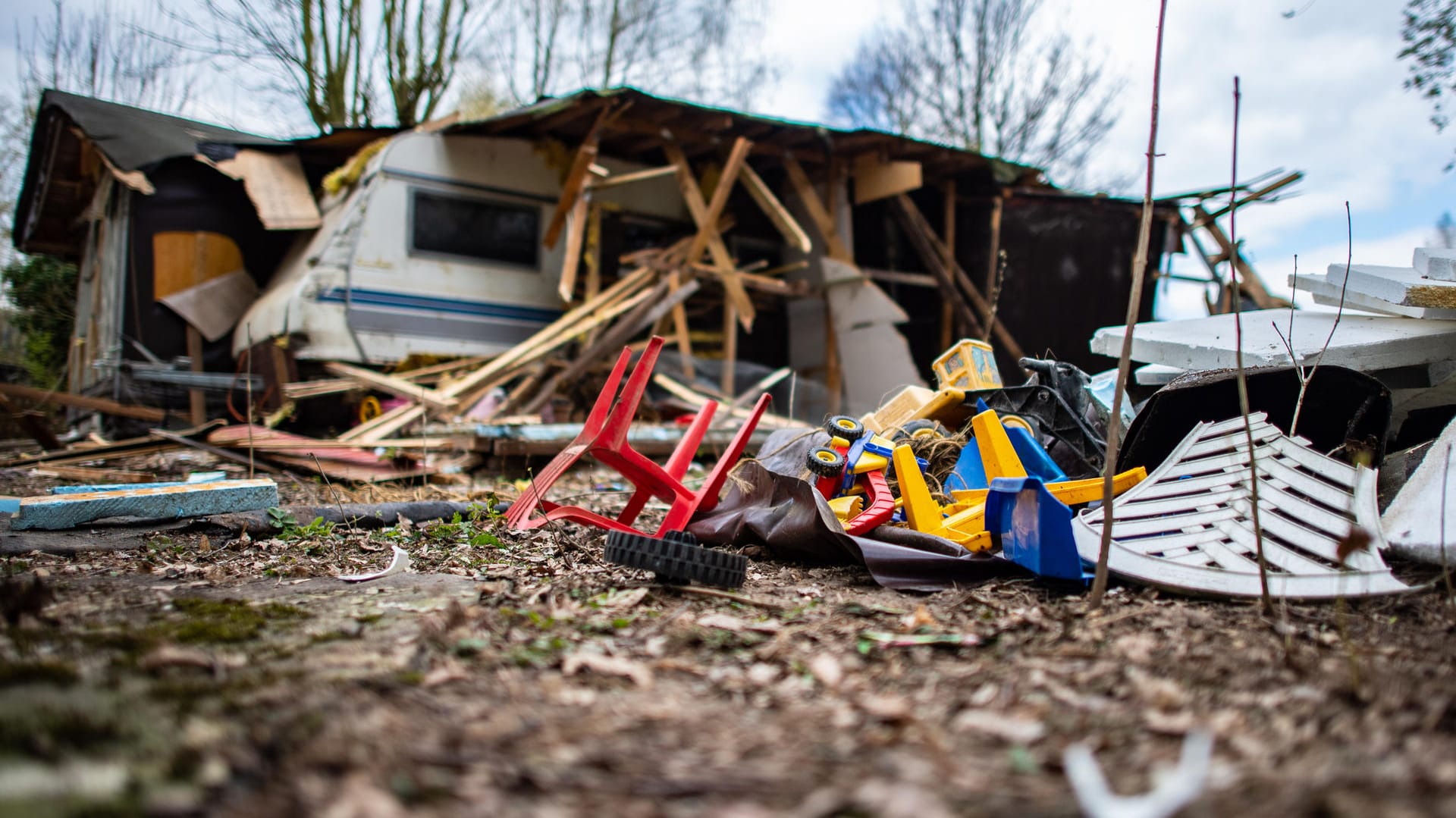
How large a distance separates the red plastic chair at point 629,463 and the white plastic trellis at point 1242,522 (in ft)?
5.13

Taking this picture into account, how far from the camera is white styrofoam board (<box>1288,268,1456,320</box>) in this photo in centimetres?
366

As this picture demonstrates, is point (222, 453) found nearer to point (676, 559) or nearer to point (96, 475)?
point (96, 475)

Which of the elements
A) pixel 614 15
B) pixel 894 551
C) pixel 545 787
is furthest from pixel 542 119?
pixel 614 15

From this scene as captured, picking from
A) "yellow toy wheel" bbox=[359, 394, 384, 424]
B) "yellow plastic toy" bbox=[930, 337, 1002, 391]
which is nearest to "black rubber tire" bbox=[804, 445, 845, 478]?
"yellow plastic toy" bbox=[930, 337, 1002, 391]

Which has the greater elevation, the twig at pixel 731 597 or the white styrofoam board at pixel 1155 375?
the white styrofoam board at pixel 1155 375

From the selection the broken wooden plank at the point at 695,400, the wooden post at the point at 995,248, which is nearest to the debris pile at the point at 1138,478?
the broken wooden plank at the point at 695,400

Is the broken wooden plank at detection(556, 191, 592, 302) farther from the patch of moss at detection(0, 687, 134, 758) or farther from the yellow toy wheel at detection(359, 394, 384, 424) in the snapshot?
the patch of moss at detection(0, 687, 134, 758)

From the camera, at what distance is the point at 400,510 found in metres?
4.42

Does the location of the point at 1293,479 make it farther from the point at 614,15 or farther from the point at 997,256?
the point at 614,15

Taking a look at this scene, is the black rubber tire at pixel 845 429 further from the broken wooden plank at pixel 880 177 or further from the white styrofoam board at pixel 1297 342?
the broken wooden plank at pixel 880 177

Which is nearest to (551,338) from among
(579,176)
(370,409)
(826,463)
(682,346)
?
(682,346)

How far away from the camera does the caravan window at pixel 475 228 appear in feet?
30.0

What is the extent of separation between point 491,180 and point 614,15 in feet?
Result: 33.3

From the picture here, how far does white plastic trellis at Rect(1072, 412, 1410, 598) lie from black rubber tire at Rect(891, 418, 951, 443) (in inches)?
47.2
